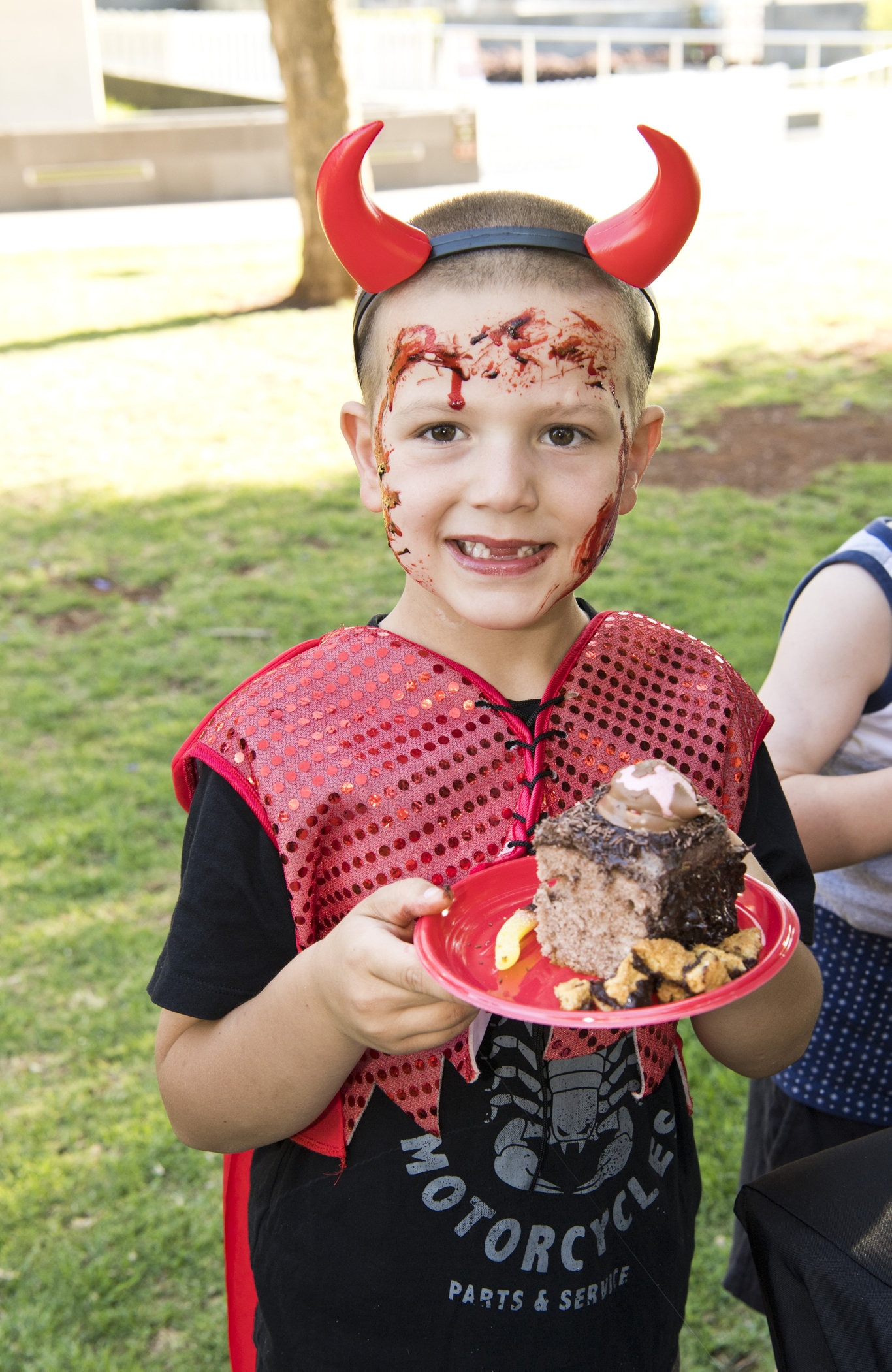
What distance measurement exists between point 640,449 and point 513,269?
0.36m

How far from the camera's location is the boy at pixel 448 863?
1.70 metres

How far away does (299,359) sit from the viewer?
36.8ft

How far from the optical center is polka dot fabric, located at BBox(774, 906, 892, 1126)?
2465mm

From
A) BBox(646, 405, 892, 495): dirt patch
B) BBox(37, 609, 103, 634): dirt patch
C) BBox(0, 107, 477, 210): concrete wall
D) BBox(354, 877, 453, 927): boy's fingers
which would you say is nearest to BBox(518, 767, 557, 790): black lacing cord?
BBox(354, 877, 453, 927): boy's fingers

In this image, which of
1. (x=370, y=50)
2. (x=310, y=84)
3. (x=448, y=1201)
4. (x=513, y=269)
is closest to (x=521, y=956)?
(x=448, y=1201)

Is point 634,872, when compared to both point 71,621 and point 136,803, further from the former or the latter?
point 71,621

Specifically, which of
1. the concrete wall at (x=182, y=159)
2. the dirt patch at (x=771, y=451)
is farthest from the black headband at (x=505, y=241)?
the concrete wall at (x=182, y=159)

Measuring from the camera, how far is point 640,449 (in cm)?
192

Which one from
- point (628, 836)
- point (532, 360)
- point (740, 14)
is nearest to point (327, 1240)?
point (628, 836)

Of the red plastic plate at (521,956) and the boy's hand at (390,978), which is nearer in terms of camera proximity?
the red plastic plate at (521,956)

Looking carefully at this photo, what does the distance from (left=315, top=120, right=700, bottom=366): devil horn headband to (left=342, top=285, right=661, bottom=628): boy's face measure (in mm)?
61

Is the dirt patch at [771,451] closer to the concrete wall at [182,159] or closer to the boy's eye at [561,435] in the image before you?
the boy's eye at [561,435]

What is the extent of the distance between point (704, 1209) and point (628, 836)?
90.5 inches

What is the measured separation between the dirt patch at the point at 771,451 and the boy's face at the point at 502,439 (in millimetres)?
6998
